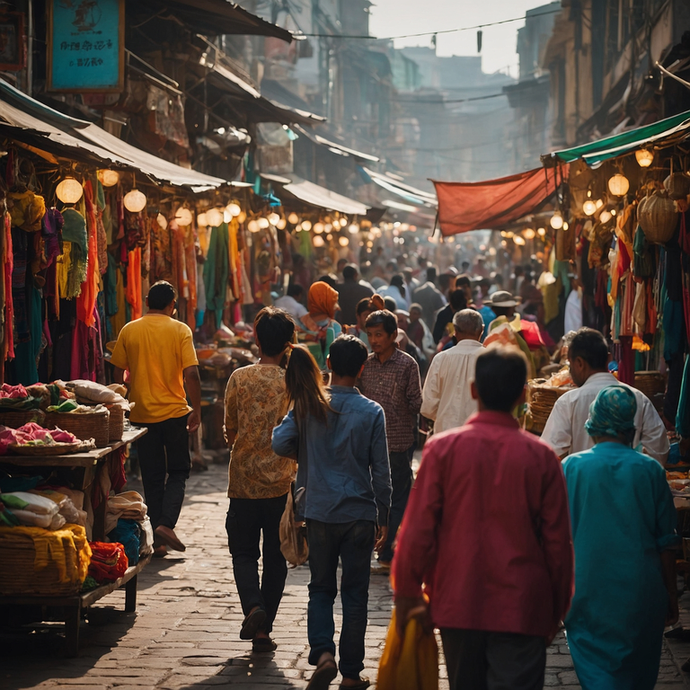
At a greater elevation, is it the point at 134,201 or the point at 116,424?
the point at 134,201

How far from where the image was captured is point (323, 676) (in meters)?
4.68

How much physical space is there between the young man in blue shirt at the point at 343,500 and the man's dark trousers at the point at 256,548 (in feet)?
2.59

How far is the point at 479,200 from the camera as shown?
13.3m

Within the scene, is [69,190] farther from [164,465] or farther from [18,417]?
[18,417]

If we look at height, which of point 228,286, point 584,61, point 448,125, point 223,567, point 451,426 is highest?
point 448,125

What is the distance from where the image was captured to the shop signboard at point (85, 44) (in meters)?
10.5

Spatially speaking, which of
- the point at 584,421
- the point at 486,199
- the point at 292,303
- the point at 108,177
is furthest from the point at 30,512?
the point at 292,303

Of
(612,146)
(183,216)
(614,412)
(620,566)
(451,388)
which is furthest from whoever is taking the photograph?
(183,216)

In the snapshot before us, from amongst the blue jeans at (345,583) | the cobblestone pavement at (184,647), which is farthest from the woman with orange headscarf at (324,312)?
the blue jeans at (345,583)

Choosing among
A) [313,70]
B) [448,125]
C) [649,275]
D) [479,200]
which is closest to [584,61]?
[313,70]

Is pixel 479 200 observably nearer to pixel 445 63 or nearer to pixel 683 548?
pixel 683 548

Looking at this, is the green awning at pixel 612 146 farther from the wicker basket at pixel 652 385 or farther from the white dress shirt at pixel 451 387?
the white dress shirt at pixel 451 387

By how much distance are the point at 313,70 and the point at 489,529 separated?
4036cm

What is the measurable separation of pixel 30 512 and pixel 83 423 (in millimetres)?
793
